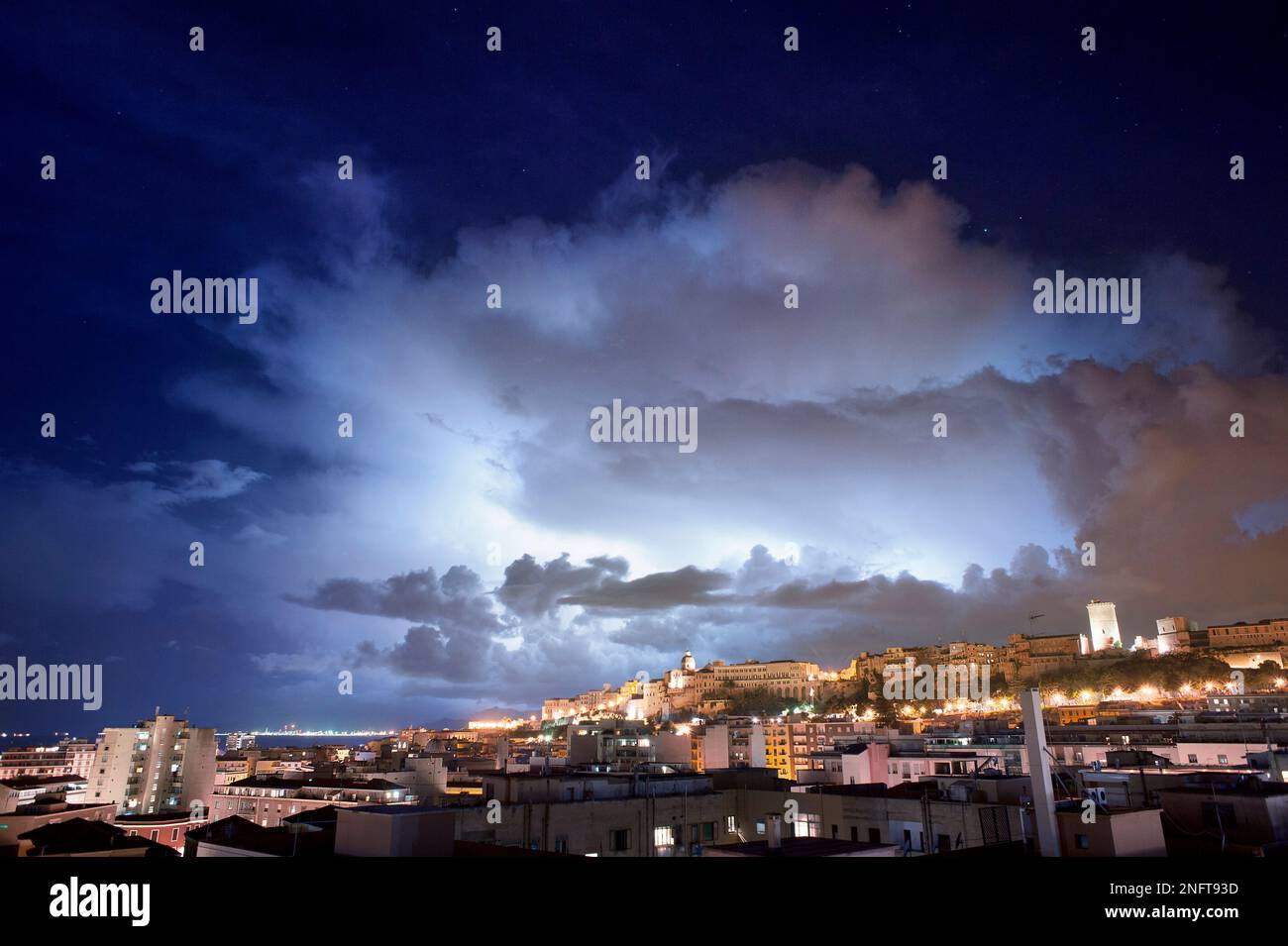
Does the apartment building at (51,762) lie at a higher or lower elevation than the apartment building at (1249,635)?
lower

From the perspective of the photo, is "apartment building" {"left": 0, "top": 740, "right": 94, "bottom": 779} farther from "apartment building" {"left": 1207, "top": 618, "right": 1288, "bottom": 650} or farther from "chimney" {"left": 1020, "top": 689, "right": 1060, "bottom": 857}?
"apartment building" {"left": 1207, "top": 618, "right": 1288, "bottom": 650}

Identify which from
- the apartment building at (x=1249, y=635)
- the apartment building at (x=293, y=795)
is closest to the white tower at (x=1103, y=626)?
the apartment building at (x=1249, y=635)

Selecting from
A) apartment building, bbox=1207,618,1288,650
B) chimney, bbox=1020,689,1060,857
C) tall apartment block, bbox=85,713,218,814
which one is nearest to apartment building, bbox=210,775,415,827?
tall apartment block, bbox=85,713,218,814

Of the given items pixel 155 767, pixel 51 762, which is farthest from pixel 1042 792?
pixel 51 762

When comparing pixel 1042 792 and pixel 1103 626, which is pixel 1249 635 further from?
pixel 1042 792

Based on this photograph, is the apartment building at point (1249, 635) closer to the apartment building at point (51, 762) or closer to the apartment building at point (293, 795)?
the apartment building at point (293, 795)

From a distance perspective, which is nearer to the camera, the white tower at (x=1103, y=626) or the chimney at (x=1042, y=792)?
the chimney at (x=1042, y=792)
